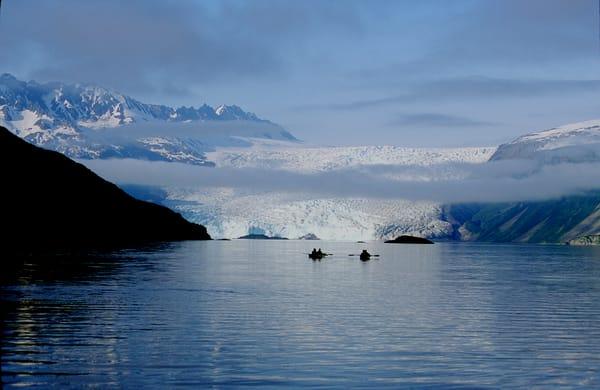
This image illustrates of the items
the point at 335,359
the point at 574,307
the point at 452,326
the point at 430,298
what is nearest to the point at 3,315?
the point at 335,359

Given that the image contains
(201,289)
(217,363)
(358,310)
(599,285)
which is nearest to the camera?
(217,363)

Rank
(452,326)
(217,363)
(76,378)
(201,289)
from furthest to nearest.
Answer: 1. (201,289)
2. (452,326)
3. (217,363)
4. (76,378)

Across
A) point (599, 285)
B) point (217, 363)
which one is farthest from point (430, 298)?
point (217, 363)

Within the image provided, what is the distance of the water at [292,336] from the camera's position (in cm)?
4319

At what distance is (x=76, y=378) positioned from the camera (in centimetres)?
4134

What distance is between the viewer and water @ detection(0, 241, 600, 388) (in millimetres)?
43188

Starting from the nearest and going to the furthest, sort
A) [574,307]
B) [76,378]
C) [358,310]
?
[76,378] < [358,310] < [574,307]

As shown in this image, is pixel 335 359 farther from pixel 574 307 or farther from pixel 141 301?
pixel 574 307

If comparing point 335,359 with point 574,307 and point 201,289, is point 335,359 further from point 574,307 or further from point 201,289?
point 201,289

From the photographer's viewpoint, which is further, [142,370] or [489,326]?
[489,326]

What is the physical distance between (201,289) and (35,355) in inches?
2171

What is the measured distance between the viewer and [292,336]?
58.4m

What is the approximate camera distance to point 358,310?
257ft

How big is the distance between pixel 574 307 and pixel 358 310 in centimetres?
2482
